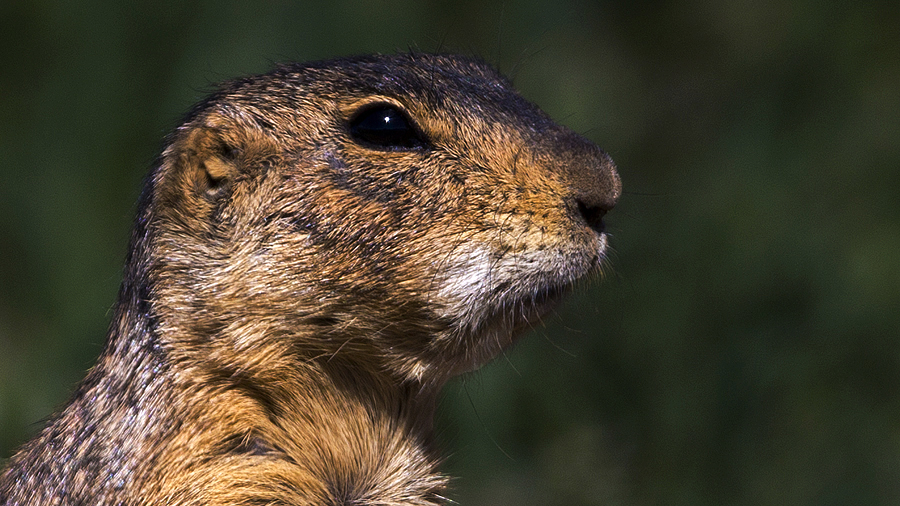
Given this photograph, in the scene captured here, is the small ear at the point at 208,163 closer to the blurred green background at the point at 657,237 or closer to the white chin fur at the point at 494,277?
the white chin fur at the point at 494,277

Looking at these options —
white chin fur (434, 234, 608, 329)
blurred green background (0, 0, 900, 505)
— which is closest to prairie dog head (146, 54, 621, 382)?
white chin fur (434, 234, 608, 329)

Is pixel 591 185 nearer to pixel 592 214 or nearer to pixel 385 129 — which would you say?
pixel 592 214

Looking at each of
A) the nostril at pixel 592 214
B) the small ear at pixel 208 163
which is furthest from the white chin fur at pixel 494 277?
the small ear at pixel 208 163

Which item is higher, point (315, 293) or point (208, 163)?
point (208, 163)

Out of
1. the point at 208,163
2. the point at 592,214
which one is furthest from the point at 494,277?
the point at 208,163

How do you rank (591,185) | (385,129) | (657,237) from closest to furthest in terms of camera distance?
1. (591,185)
2. (385,129)
3. (657,237)

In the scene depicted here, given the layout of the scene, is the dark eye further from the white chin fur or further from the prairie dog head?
the white chin fur
